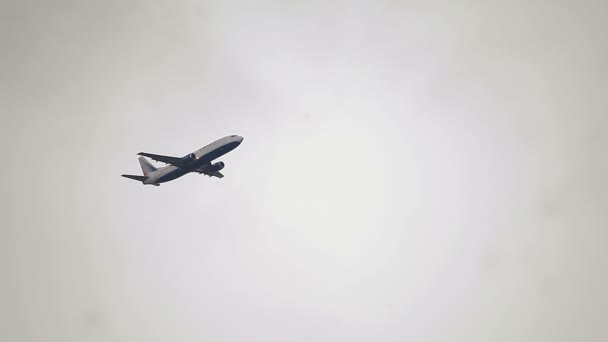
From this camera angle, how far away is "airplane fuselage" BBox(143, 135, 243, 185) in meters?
94.0

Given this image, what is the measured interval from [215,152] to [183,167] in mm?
9448

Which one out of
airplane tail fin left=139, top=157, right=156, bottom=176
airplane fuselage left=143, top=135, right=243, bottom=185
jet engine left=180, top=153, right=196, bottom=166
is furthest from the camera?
airplane tail fin left=139, top=157, right=156, bottom=176

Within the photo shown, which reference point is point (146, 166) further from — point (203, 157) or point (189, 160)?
point (203, 157)

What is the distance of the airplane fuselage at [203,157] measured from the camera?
94.0 meters

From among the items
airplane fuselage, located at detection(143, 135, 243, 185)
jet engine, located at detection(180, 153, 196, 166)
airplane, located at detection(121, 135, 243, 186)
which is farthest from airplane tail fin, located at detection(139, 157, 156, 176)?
jet engine, located at detection(180, 153, 196, 166)

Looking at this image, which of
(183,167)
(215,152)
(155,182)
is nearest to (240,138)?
(215,152)

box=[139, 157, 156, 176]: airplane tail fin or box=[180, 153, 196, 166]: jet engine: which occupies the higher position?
box=[139, 157, 156, 176]: airplane tail fin

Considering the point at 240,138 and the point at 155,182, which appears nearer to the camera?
the point at 240,138

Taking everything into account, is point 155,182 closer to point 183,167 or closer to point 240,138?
point 183,167

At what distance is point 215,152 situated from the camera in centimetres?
9519

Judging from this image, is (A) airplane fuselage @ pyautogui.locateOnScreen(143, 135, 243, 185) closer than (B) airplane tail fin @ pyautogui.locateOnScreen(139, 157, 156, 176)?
Yes

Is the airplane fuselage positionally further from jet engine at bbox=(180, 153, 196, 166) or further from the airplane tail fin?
the airplane tail fin

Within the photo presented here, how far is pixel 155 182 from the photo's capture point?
108 m

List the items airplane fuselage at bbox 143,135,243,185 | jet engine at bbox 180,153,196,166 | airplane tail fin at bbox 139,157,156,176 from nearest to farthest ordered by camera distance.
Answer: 1. airplane fuselage at bbox 143,135,243,185
2. jet engine at bbox 180,153,196,166
3. airplane tail fin at bbox 139,157,156,176
